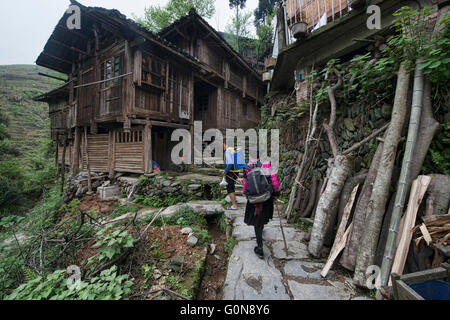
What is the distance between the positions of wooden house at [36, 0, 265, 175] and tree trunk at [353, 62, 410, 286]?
7835 mm

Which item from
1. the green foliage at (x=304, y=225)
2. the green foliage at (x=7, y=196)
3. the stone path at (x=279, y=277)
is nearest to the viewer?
the stone path at (x=279, y=277)

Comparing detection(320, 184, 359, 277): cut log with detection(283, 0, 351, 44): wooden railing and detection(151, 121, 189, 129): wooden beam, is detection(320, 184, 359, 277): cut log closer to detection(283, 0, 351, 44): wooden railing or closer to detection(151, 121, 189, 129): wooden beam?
detection(283, 0, 351, 44): wooden railing

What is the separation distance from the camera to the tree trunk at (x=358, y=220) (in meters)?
2.60

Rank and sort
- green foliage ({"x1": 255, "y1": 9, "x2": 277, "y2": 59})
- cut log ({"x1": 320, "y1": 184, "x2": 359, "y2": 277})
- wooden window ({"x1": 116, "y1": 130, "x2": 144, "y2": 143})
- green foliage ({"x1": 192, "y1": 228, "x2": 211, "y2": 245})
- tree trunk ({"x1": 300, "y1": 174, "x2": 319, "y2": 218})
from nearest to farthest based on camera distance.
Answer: cut log ({"x1": 320, "y1": 184, "x2": 359, "y2": 277}), green foliage ({"x1": 192, "y1": 228, "x2": 211, "y2": 245}), tree trunk ({"x1": 300, "y1": 174, "x2": 319, "y2": 218}), wooden window ({"x1": 116, "y1": 130, "x2": 144, "y2": 143}), green foliage ({"x1": 255, "y1": 9, "x2": 277, "y2": 59})

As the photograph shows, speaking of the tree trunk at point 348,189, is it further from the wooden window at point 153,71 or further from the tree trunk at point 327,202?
the wooden window at point 153,71

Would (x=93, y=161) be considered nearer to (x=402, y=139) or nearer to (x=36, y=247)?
(x=36, y=247)

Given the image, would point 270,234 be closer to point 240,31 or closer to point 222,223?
point 222,223

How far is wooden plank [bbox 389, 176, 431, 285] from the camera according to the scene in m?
2.15

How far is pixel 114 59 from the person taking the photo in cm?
798

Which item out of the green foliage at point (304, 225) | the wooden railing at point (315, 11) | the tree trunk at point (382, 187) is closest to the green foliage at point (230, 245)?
the green foliage at point (304, 225)

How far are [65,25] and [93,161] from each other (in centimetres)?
735

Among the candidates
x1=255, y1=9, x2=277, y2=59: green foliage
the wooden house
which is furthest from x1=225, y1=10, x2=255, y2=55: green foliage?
the wooden house

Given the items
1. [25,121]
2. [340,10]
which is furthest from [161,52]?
[25,121]

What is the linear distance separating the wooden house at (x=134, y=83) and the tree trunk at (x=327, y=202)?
714cm
